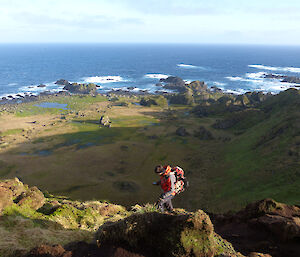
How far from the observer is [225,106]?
2761 inches

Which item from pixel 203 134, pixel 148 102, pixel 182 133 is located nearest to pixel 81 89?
pixel 148 102

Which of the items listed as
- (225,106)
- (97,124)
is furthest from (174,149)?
(225,106)

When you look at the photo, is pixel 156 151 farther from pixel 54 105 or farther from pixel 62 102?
pixel 62 102

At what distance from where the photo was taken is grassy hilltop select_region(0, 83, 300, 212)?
25125 mm

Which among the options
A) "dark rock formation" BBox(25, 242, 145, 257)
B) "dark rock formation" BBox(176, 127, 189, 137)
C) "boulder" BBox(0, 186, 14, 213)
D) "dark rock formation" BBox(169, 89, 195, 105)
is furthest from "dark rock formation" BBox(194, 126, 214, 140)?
"dark rock formation" BBox(25, 242, 145, 257)

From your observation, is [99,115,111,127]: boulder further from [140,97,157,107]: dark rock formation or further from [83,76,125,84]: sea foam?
[83,76,125,84]: sea foam

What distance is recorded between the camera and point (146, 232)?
7.54m

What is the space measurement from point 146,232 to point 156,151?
34.1 meters

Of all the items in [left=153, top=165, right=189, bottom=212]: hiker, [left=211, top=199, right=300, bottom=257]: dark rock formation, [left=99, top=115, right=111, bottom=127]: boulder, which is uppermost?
[left=153, top=165, right=189, bottom=212]: hiker

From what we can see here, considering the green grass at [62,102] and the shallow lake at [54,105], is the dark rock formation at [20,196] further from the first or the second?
the shallow lake at [54,105]

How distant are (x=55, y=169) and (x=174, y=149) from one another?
2209 cm

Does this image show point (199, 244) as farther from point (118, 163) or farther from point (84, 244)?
point (118, 163)

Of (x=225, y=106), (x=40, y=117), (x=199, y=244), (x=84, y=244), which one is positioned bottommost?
(x=40, y=117)

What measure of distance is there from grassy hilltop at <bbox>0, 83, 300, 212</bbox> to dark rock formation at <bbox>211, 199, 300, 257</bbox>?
21.2ft
